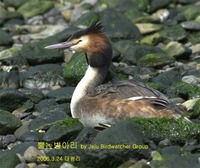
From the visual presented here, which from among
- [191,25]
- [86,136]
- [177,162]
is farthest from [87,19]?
[177,162]

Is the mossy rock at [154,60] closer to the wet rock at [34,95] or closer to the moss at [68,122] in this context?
the wet rock at [34,95]

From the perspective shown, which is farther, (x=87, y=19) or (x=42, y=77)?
(x=87, y=19)

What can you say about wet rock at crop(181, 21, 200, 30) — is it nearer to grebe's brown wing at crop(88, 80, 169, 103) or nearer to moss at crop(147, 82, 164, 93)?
moss at crop(147, 82, 164, 93)

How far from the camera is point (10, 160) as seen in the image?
910cm

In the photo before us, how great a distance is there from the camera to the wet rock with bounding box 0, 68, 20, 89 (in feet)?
46.0

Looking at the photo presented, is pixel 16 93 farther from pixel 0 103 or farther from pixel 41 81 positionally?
pixel 41 81

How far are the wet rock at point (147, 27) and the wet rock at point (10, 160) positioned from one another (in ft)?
29.6

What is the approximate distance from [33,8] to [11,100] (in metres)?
9.10

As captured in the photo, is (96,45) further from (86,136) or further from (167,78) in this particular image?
(167,78)

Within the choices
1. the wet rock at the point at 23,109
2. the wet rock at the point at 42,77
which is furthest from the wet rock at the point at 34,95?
the wet rock at the point at 42,77

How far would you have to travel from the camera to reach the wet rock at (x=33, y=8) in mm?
20969

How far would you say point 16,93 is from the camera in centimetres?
1250

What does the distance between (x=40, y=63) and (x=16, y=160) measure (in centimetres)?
656

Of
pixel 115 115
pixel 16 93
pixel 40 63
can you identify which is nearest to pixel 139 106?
pixel 115 115
